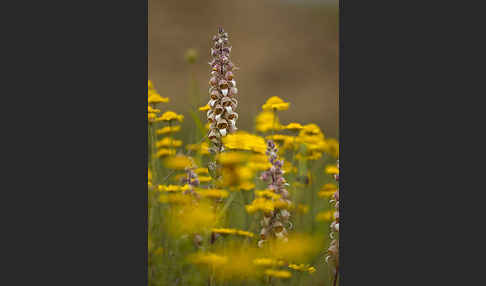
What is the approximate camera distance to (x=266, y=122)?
5641 millimetres

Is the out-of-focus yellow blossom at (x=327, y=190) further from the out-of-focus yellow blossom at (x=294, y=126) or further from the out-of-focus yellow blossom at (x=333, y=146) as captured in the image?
the out-of-focus yellow blossom at (x=294, y=126)

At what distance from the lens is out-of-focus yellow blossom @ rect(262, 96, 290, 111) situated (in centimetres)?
535

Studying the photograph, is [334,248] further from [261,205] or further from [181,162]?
[181,162]

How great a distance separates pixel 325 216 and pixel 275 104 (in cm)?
96

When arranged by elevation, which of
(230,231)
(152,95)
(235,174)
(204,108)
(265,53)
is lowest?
(230,231)

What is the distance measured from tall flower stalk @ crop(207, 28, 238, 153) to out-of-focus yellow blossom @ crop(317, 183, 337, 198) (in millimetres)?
900

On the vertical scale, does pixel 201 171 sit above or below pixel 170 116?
below

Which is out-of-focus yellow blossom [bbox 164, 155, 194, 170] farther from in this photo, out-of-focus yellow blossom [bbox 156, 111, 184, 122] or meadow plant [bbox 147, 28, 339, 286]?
out-of-focus yellow blossom [bbox 156, 111, 184, 122]

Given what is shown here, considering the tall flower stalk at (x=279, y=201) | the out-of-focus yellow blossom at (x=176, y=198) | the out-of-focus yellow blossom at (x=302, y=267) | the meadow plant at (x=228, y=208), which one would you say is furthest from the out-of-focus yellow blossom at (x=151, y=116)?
the out-of-focus yellow blossom at (x=302, y=267)

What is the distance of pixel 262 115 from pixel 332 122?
0.57 m

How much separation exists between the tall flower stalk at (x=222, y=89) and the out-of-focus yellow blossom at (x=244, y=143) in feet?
0.15

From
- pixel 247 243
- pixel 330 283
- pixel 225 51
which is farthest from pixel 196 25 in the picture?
pixel 330 283

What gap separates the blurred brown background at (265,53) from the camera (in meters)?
5.28

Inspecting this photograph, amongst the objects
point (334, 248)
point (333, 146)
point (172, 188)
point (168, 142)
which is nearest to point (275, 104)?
point (333, 146)
